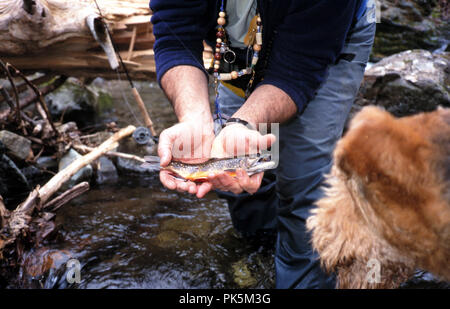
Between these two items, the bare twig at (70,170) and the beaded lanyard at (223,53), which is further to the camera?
the bare twig at (70,170)

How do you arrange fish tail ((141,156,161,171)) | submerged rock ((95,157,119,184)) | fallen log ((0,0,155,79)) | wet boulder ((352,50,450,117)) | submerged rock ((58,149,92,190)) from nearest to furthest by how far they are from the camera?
fish tail ((141,156,161,171)) < fallen log ((0,0,155,79)) < submerged rock ((58,149,92,190)) < submerged rock ((95,157,119,184)) < wet boulder ((352,50,450,117))

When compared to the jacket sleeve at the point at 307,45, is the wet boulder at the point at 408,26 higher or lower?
lower

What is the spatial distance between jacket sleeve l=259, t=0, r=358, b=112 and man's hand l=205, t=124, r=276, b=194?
0.45m

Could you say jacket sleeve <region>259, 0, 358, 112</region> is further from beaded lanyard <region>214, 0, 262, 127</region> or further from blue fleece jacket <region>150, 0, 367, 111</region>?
beaded lanyard <region>214, 0, 262, 127</region>

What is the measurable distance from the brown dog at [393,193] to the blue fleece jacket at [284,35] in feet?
4.14

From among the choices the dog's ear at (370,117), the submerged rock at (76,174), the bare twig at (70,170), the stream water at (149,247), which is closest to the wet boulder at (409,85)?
the stream water at (149,247)

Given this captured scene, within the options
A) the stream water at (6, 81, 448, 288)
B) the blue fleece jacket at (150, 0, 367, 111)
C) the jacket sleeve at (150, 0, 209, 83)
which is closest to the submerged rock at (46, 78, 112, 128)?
the stream water at (6, 81, 448, 288)

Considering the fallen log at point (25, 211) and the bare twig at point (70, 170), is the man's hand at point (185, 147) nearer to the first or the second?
the fallen log at point (25, 211)

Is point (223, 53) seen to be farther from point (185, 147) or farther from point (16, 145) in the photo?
point (16, 145)

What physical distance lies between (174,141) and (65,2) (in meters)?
3.42

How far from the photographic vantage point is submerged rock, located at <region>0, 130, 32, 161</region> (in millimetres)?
4887

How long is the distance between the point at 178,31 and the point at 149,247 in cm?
246

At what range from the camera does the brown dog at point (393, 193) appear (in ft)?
3.95

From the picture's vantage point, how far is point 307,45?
2518 mm
